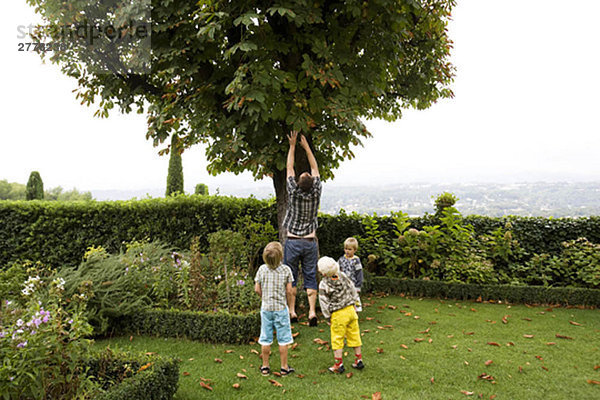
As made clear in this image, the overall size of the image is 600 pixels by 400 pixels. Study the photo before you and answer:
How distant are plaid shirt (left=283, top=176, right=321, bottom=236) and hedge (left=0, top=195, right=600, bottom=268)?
3.38 meters

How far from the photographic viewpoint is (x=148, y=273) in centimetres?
614

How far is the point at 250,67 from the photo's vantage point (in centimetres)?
570

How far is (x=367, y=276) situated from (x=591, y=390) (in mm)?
4376

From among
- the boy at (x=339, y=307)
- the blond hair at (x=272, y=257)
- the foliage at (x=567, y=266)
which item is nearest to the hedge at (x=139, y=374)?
the blond hair at (x=272, y=257)

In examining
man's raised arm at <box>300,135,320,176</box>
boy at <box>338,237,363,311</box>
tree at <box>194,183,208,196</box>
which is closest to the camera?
man's raised arm at <box>300,135,320,176</box>

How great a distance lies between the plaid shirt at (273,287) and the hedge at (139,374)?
105 centimetres

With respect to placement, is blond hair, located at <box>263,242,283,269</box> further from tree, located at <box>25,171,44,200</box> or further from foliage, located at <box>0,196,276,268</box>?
tree, located at <box>25,171,44,200</box>

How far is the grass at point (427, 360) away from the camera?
370 centimetres

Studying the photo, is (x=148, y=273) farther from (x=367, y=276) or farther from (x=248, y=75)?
(x=367, y=276)

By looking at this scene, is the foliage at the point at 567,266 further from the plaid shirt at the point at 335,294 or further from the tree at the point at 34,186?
the tree at the point at 34,186

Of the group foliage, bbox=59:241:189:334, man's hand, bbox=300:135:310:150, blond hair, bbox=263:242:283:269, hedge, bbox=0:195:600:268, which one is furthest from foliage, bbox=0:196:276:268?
blond hair, bbox=263:242:283:269

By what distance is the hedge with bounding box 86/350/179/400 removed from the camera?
10.3 ft

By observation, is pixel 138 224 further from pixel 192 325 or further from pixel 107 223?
pixel 192 325

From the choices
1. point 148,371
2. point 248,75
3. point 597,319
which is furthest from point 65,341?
point 597,319
